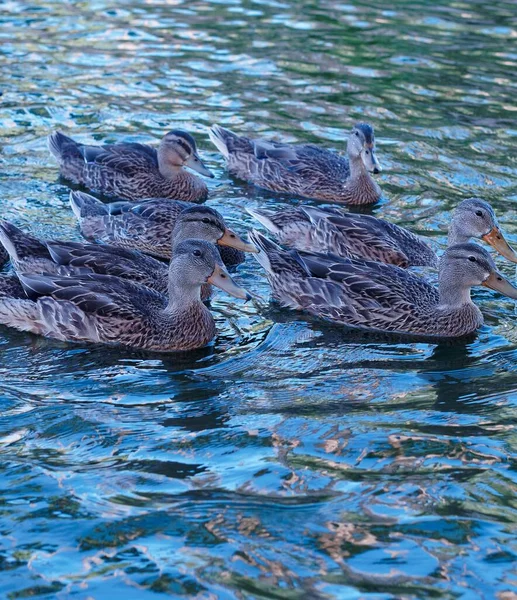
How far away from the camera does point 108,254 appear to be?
999cm

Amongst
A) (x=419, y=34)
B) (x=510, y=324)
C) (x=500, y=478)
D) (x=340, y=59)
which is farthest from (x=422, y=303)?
(x=419, y=34)

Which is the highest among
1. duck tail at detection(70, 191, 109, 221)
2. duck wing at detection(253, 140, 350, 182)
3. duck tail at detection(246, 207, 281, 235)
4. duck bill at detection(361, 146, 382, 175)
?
duck bill at detection(361, 146, 382, 175)

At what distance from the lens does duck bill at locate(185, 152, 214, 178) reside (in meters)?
12.6

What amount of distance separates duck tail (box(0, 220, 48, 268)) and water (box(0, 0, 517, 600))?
910 millimetres

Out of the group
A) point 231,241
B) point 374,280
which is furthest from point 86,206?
point 374,280

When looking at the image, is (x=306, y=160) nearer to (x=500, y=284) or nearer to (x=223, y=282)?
(x=500, y=284)

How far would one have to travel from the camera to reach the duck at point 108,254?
9.84m

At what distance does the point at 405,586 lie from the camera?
574cm

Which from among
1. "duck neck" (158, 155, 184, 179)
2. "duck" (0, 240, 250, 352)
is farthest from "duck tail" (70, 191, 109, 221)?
"duck" (0, 240, 250, 352)

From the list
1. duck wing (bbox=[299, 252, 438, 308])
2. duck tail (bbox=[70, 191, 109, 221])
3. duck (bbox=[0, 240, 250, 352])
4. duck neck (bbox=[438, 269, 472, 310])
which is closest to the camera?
duck (bbox=[0, 240, 250, 352])

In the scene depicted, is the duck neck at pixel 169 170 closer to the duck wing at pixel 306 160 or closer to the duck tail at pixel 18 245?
the duck wing at pixel 306 160

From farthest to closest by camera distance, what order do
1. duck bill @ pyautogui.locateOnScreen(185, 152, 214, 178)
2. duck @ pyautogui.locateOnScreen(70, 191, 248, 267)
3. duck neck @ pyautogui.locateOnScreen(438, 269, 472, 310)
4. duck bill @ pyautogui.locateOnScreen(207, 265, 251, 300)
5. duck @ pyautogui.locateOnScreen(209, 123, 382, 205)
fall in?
duck @ pyautogui.locateOnScreen(209, 123, 382, 205) < duck bill @ pyautogui.locateOnScreen(185, 152, 214, 178) < duck @ pyautogui.locateOnScreen(70, 191, 248, 267) < duck neck @ pyautogui.locateOnScreen(438, 269, 472, 310) < duck bill @ pyautogui.locateOnScreen(207, 265, 251, 300)

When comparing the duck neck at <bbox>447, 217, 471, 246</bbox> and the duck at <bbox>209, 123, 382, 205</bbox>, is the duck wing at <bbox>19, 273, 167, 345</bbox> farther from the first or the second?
the duck at <bbox>209, 123, 382, 205</bbox>

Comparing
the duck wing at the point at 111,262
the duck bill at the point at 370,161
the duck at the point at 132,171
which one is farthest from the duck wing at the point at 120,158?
the duck wing at the point at 111,262
